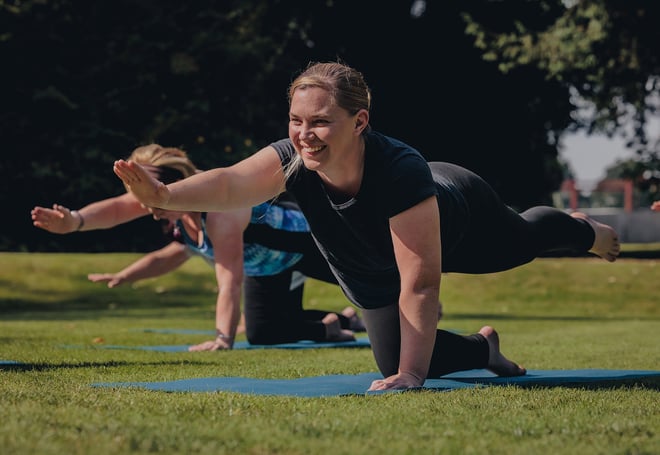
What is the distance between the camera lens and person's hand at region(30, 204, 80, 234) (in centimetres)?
545

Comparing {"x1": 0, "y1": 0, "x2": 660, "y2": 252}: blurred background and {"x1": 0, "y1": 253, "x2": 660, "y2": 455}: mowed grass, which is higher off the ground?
{"x1": 0, "y1": 0, "x2": 660, "y2": 252}: blurred background

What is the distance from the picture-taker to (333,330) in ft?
25.7

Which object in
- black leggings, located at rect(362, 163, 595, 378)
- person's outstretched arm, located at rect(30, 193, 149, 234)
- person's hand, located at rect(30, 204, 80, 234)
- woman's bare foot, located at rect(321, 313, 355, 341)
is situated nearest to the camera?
black leggings, located at rect(362, 163, 595, 378)

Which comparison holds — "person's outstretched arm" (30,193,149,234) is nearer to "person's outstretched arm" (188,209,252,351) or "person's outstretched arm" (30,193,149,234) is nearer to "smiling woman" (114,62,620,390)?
"person's outstretched arm" (188,209,252,351)

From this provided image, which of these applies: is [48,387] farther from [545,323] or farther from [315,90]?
[545,323]

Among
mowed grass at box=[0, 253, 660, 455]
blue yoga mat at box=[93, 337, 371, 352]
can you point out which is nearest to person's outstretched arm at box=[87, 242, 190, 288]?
blue yoga mat at box=[93, 337, 371, 352]

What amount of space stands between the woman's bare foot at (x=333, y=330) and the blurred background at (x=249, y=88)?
48.9 feet

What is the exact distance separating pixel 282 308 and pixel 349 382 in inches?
113

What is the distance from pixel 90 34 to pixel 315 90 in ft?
74.2

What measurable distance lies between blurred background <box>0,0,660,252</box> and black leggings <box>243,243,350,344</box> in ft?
49.8

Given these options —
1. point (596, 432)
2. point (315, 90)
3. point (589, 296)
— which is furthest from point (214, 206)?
point (589, 296)

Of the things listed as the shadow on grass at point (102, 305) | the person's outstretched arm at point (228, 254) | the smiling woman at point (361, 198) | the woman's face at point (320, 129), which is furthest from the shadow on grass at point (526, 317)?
the woman's face at point (320, 129)

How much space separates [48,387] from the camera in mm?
4039

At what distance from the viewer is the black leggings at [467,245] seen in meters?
4.58
